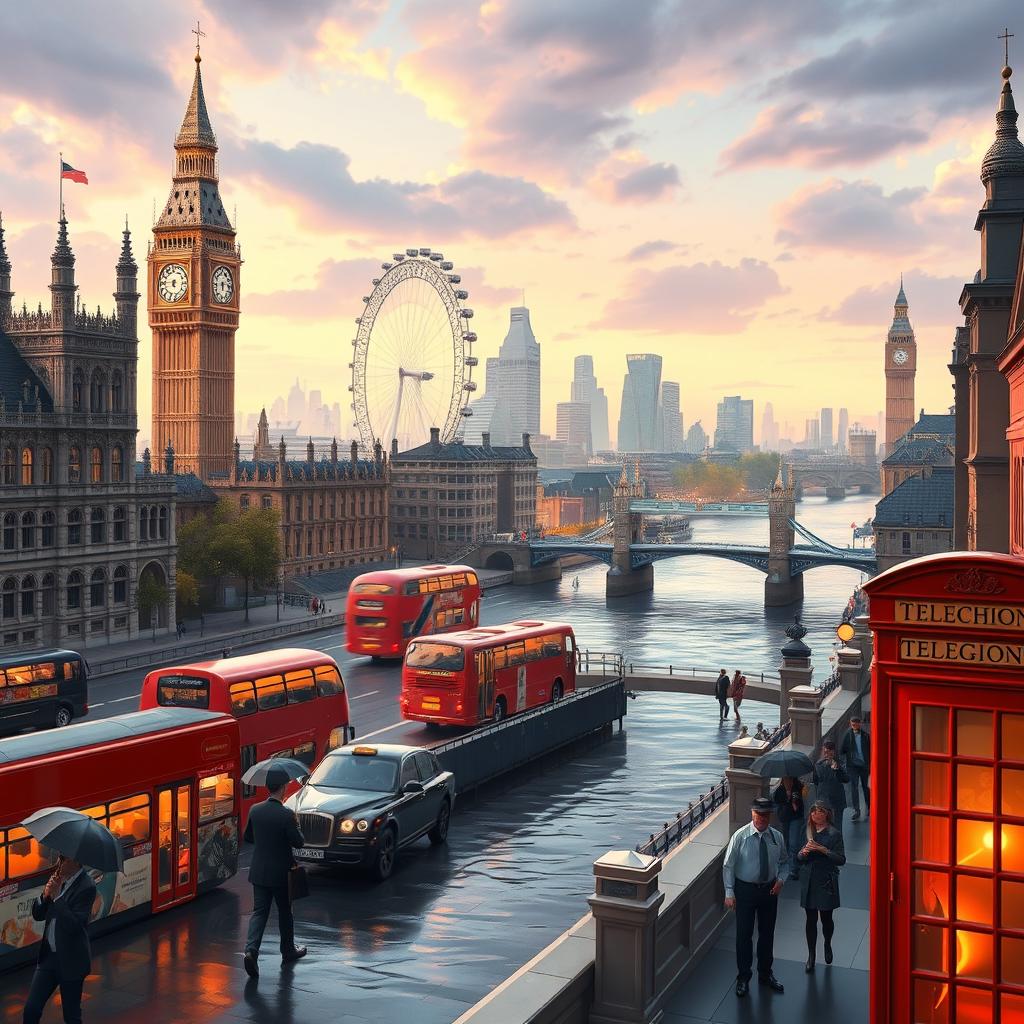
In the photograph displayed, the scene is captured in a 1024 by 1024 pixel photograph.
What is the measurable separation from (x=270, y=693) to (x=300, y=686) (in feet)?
3.84

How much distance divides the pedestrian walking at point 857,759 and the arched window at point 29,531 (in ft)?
189

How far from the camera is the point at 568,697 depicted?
133 ft

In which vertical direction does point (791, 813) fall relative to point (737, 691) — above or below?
above

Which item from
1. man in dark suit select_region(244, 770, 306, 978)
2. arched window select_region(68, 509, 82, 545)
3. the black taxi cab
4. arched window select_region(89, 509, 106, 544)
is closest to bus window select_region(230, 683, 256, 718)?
the black taxi cab

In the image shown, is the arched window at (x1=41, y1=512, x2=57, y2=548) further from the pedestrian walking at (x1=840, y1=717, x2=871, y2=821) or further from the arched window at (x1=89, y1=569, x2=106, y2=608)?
the pedestrian walking at (x1=840, y1=717, x2=871, y2=821)

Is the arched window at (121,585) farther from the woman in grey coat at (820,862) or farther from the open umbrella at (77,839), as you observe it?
the woman in grey coat at (820,862)

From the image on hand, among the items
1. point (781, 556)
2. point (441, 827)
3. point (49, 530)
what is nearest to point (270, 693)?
point (441, 827)

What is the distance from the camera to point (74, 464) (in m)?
75.4

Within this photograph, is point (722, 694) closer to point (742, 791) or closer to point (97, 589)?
point (742, 791)

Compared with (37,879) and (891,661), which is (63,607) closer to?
(37,879)

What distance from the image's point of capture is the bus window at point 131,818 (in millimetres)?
19969

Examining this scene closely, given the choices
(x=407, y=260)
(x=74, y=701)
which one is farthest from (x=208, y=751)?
(x=407, y=260)

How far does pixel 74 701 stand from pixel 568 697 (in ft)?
60.4

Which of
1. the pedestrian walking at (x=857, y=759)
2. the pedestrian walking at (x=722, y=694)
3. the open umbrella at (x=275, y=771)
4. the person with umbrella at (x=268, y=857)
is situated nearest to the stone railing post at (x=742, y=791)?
the pedestrian walking at (x=857, y=759)
